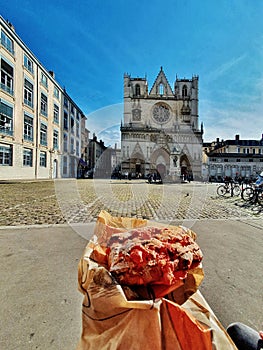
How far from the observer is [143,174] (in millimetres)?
51750

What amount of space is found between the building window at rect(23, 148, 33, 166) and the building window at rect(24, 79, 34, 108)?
676cm

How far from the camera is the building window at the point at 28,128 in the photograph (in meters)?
27.5

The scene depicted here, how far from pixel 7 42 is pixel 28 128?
10.5 metres

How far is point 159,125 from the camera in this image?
5609cm

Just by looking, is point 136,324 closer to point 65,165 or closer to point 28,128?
point 28,128

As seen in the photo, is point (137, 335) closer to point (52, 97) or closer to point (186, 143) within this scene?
point (52, 97)


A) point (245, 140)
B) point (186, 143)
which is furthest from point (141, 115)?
point (245, 140)

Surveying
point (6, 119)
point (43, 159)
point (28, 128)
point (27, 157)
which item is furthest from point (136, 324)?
point (43, 159)

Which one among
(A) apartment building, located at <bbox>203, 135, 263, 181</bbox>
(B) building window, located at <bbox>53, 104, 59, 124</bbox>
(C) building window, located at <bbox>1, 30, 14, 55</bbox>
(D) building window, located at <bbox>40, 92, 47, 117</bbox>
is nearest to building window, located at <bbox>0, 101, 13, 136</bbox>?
(C) building window, located at <bbox>1, 30, 14, 55</bbox>

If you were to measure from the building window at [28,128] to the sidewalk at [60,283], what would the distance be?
26502mm

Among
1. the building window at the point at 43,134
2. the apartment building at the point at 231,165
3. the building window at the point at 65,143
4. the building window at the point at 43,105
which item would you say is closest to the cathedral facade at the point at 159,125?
the apartment building at the point at 231,165

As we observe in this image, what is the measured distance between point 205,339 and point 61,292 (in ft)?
6.75

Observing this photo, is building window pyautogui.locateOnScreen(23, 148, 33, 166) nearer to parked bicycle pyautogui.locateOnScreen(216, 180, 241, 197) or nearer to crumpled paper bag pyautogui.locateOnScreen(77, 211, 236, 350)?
parked bicycle pyautogui.locateOnScreen(216, 180, 241, 197)

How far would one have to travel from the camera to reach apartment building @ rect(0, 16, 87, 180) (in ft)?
77.5
